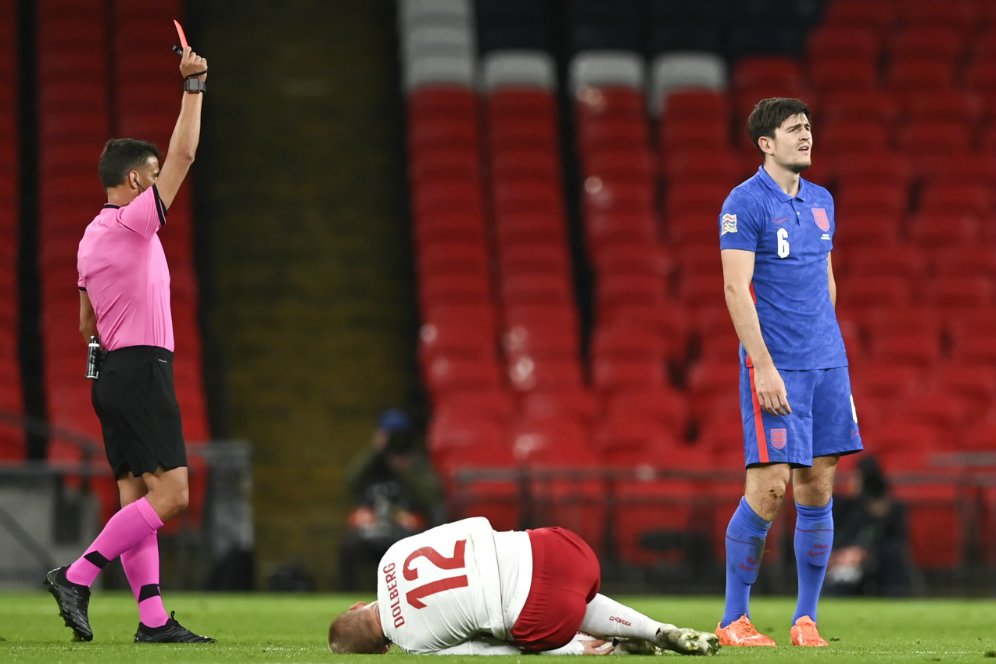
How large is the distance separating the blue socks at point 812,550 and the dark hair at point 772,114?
149 cm

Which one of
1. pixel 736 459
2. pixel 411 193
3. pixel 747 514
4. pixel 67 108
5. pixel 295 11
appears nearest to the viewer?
pixel 747 514

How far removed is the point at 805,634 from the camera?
653 centimetres

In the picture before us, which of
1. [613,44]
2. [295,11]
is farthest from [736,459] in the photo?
[295,11]

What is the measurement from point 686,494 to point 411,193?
6014 mm

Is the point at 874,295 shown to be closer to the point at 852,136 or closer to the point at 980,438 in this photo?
the point at 980,438

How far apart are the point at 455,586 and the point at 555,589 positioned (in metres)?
0.32

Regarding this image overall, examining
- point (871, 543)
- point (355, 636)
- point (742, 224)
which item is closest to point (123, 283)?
point (355, 636)

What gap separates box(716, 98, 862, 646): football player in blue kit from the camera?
644 centimetres

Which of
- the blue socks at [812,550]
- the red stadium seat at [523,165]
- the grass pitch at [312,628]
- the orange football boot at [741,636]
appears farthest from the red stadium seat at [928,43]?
the orange football boot at [741,636]

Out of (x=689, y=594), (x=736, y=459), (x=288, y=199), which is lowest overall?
(x=689, y=594)

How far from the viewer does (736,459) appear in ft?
45.3

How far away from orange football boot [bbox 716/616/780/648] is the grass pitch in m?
0.16

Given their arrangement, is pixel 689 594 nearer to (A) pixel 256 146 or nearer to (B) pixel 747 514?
(B) pixel 747 514

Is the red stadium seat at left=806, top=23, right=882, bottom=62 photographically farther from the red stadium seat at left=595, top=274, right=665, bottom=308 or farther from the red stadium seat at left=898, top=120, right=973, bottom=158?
the red stadium seat at left=595, top=274, right=665, bottom=308
